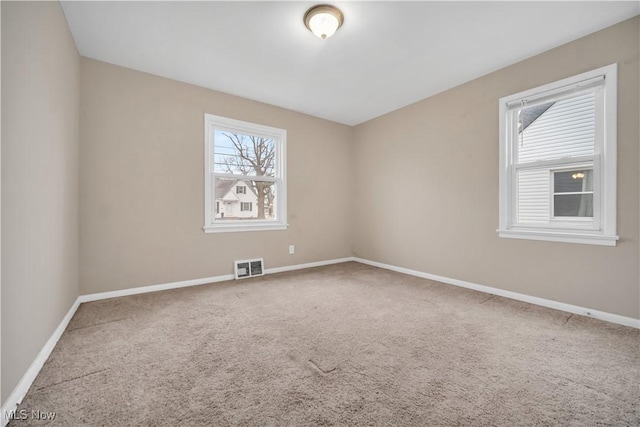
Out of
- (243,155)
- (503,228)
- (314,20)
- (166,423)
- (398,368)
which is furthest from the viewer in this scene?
(243,155)

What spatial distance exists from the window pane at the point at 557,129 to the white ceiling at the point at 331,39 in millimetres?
558

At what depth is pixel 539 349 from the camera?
1.85 meters

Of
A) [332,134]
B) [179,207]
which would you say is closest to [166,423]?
[179,207]

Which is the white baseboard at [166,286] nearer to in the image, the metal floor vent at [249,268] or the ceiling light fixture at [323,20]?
the metal floor vent at [249,268]

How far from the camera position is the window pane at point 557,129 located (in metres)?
2.45

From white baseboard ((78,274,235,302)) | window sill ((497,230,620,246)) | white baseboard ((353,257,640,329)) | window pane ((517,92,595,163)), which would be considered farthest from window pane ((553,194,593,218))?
white baseboard ((78,274,235,302))

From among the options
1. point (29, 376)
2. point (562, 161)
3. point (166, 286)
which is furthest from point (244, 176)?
point (562, 161)

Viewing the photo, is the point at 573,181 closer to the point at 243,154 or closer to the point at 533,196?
the point at 533,196

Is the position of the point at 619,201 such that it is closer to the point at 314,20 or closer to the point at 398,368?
the point at 398,368

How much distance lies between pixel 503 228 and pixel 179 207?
12.1 ft

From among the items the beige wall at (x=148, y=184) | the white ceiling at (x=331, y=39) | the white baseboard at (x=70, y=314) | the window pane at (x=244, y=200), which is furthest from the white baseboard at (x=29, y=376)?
the white ceiling at (x=331, y=39)

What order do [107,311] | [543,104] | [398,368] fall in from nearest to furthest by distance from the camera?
[398,368] < [107,311] < [543,104]

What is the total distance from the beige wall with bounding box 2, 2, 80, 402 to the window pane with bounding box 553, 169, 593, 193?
3.99m

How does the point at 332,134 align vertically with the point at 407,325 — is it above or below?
above
